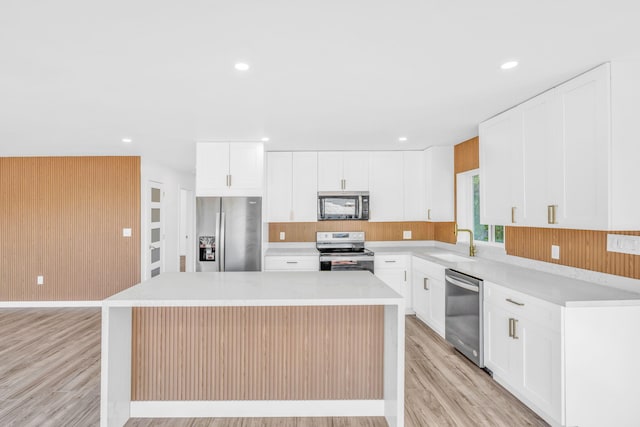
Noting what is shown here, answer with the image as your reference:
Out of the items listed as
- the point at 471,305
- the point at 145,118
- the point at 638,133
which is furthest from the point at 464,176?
the point at 145,118

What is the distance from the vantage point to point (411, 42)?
179 cm

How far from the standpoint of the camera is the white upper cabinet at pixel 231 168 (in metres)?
4.04

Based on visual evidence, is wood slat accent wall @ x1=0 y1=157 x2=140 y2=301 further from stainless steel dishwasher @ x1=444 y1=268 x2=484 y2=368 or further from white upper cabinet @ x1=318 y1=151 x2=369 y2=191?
stainless steel dishwasher @ x1=444 y1=268 x2=484 y2=368

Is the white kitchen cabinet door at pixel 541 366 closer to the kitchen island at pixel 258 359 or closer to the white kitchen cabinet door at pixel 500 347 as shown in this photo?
the white kitchen cabinet door at pixel 500 347

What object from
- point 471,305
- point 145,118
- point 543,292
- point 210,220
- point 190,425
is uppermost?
point 145,118

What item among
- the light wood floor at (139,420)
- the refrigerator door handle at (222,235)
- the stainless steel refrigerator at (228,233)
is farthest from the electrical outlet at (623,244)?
the refrigerator door handle at (222,235)

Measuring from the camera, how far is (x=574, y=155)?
7.30 feet

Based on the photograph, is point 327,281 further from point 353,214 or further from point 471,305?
point 353,214

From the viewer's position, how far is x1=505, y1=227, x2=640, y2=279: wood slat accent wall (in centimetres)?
224

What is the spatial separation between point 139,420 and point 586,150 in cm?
330

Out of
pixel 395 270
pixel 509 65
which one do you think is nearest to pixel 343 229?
pixel 395 270

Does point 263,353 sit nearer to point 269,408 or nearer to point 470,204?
point 269,408

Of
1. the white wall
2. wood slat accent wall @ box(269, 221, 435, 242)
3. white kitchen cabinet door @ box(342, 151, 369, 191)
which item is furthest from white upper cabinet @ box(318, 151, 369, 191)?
the white wall

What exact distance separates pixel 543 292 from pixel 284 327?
1.68 m
